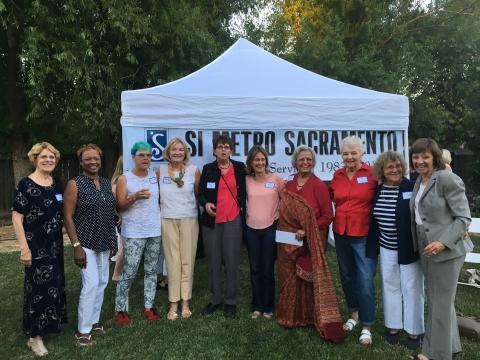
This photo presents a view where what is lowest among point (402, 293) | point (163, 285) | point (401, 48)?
point (163, 285)

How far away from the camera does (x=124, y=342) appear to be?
11.7 feet

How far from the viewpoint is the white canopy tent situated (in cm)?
451

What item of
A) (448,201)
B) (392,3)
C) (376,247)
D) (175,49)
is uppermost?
(392,3)

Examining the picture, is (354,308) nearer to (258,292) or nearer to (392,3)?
(258,292)

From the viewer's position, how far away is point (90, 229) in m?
3.40

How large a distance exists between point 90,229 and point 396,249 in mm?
2341

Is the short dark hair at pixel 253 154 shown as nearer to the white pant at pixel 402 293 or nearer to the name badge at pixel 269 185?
the name badge at pixel 269 185

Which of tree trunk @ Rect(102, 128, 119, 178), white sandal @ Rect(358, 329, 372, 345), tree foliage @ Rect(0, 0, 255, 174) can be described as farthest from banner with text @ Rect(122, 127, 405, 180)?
tree trunk @ Rect(102, 128, 119, 178)

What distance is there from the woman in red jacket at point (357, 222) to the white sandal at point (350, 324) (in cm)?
12

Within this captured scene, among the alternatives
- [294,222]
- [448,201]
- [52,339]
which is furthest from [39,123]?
[448,201]

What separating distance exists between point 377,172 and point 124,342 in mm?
2448

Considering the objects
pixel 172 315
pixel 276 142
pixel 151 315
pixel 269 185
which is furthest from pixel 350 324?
pixel 276 142

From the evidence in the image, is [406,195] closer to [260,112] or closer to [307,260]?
[307,260]

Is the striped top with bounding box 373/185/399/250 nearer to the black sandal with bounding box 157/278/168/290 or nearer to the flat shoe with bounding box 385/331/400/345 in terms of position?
the flat shoe with bounding box 385/331/400/345
